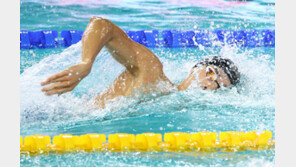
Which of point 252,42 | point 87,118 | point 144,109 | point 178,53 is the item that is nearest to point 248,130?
point 144,109

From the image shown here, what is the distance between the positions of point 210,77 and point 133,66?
52cm

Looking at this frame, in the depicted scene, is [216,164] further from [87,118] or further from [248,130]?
[87,118]

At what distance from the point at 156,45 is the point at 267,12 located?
3.24m

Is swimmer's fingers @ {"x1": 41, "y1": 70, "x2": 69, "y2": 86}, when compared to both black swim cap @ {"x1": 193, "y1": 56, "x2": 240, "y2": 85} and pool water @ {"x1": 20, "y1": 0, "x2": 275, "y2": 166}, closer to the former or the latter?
pool water @ {"x1": 20, "y1": 0, "x2": 275, "y2": 166}

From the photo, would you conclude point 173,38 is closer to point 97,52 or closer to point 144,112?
point 144,112

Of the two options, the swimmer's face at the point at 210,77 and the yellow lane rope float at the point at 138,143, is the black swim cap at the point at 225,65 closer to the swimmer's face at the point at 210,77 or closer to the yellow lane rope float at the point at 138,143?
the swimmer's face at the point at 210,77

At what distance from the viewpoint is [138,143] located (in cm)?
185

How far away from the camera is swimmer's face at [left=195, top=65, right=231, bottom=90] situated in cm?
236

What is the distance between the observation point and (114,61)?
7.76ft

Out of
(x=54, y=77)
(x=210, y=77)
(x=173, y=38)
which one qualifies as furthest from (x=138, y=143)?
(x=173, y=38)

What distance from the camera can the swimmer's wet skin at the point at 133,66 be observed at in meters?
1.82

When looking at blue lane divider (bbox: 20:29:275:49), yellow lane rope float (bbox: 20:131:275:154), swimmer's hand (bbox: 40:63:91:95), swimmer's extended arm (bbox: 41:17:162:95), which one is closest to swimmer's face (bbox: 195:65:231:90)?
swimmer's extended arm (bbox: 41:17:162:95)

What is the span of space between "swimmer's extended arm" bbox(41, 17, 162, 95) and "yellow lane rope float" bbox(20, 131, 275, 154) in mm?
331

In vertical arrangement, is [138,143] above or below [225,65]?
below
